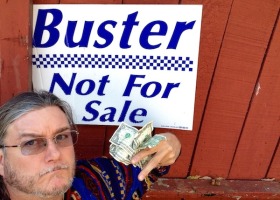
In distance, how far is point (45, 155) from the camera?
1.79m

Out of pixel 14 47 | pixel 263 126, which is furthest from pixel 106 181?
pixel 263 126

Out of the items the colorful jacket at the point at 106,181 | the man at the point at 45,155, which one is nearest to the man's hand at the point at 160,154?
the man at the point at 45,155

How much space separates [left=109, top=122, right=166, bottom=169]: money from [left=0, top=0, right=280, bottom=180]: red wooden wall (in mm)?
375

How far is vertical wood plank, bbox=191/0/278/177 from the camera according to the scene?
2.14m

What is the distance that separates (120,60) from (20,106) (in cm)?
56

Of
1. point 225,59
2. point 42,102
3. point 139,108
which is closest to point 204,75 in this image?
point 225,59

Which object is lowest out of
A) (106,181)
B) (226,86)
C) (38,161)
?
(106,181)

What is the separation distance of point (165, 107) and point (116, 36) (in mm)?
452

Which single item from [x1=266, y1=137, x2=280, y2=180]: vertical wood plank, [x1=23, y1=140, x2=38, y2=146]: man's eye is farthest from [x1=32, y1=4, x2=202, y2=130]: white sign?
[x1=266, y1=137, x2=280, y2=180]: vertical wood plank

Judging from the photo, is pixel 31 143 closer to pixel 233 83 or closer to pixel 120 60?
pixel 120 60

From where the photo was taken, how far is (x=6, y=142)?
6.10 ft

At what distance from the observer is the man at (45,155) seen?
5.90ft

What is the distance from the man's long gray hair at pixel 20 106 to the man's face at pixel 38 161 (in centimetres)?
2

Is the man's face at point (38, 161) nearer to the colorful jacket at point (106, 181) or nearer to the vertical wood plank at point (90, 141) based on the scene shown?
the colorful jacket at point (106, 181)
